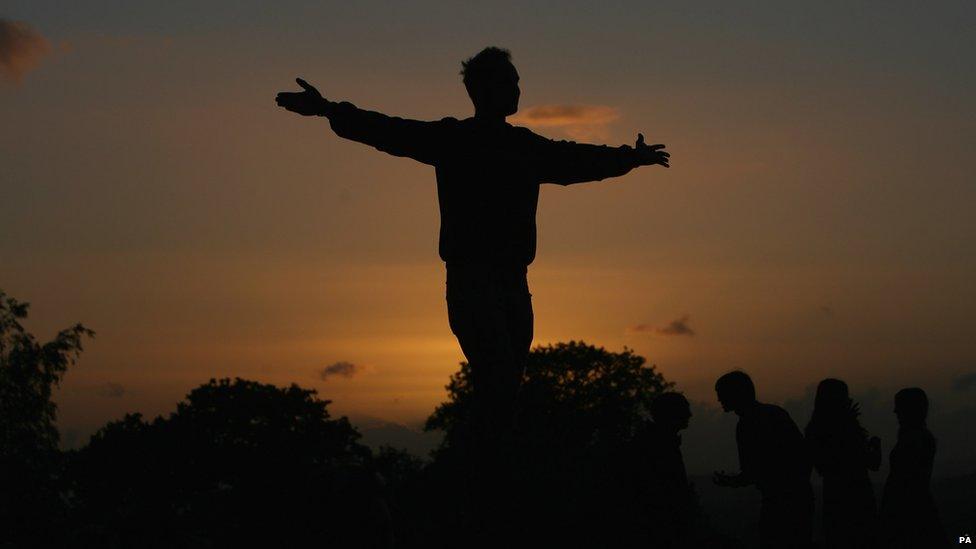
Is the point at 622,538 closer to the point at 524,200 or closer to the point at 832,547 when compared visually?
the point at 832,547

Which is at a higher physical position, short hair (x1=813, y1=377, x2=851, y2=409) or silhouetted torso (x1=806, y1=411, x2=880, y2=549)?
short hair (x1=813, y1=377, x2=851, y2=409)

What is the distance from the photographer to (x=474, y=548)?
9375 millimetres

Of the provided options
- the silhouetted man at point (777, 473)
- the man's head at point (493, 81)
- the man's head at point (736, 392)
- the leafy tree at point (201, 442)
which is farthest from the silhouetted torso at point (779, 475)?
the leafy tree at point (201, 442)

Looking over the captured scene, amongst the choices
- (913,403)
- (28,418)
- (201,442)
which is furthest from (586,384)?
(913,403)

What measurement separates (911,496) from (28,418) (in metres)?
44.8

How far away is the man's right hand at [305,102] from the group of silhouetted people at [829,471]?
353cm

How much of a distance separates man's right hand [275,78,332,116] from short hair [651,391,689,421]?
3466 millimetres

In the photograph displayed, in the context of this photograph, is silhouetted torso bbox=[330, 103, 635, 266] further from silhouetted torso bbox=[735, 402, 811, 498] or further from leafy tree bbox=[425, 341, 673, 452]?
leafy tree bbox=[425, 341, 673, 452]

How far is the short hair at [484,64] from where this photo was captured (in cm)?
987

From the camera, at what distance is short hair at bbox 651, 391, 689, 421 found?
29.5 ft

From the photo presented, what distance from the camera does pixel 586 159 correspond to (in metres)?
10.2

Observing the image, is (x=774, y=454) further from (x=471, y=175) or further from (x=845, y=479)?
(x=471, y=175)

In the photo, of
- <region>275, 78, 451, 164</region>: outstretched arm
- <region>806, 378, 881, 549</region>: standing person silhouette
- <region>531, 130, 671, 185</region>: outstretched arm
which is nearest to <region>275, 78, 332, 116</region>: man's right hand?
<region>275, 78, 451, 164</region>: outstretched arm

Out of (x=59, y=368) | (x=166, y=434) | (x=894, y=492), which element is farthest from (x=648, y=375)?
(x=894, y=492)
